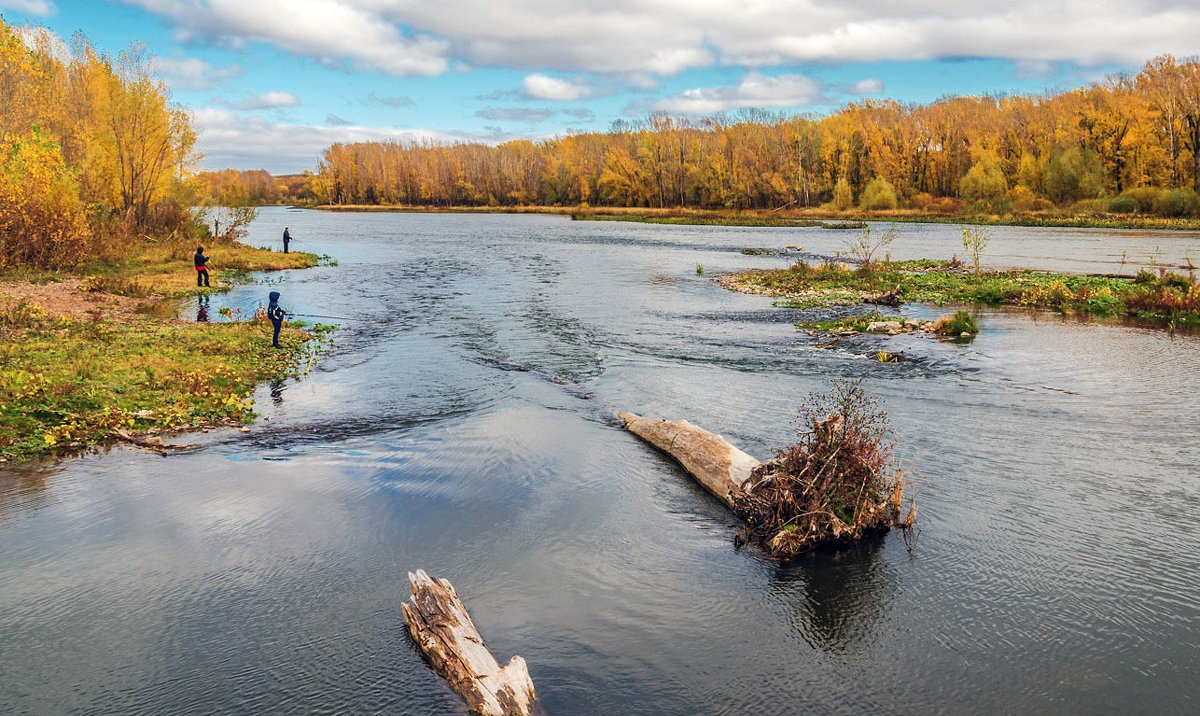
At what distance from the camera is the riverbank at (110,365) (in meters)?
14.4

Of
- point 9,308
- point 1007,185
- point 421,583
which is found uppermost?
point 1007,185

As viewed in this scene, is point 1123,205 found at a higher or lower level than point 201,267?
higher

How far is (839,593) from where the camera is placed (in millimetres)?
9703

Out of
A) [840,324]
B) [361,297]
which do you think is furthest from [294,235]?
[840,324]

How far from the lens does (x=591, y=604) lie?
31.1 feet

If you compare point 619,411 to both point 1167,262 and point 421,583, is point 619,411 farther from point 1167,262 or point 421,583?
point 1167,262

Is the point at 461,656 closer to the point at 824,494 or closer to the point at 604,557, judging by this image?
the point at 604,557

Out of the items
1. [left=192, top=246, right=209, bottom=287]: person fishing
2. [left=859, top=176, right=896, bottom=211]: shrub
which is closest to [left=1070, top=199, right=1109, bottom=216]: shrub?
[left=859, top=176, right=896, bottom=211]: shrub

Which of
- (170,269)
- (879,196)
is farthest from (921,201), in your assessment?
(170,269)

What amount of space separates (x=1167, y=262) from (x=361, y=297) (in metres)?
46.9

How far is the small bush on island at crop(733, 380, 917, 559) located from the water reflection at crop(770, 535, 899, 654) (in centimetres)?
27

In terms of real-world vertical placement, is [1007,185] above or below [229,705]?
above

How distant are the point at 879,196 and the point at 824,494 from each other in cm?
11303

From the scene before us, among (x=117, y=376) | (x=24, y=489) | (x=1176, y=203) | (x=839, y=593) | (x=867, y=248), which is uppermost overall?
(x=1176, y=203)
